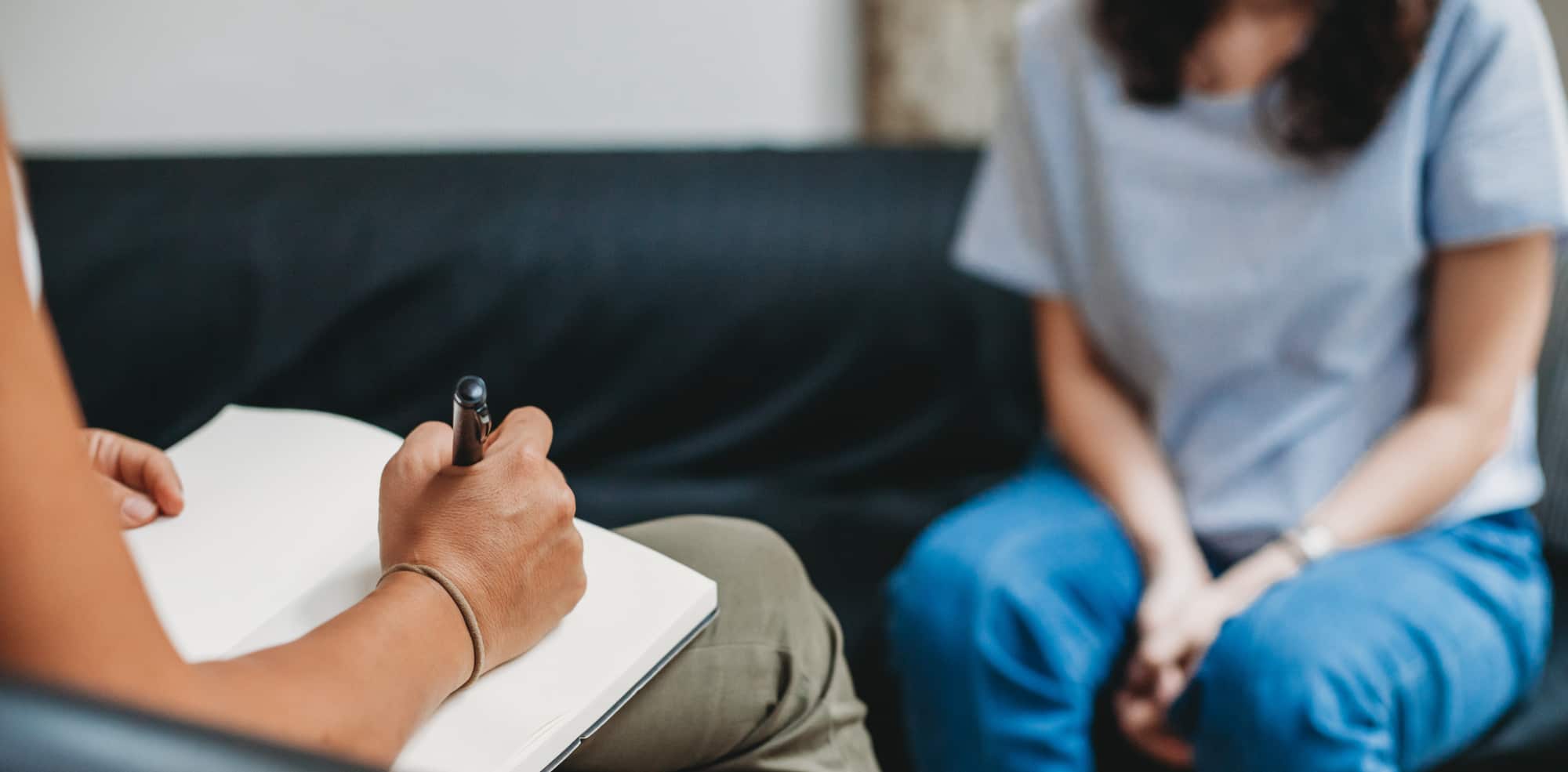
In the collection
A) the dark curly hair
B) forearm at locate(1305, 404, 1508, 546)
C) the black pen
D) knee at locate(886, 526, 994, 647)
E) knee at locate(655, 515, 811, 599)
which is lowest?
knee at locate(886, 526, 994, 647)

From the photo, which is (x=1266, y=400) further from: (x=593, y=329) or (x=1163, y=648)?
(x=593, y=329)

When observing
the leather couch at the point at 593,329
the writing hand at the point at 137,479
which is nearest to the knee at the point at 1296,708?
the leather couch at the point at 593,329

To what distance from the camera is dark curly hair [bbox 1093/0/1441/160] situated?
0.73 m

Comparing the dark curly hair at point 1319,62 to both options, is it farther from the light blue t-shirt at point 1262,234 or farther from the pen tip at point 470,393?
the pen tip at point 470,393

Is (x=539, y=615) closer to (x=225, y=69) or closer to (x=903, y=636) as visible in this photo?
(x=903, y=636)

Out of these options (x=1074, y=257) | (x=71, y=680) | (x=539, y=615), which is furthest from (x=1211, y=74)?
(x=71, y=680)

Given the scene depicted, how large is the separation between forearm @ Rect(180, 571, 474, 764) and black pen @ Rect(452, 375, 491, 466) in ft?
0.14

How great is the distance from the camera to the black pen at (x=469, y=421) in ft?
Result: 1.14

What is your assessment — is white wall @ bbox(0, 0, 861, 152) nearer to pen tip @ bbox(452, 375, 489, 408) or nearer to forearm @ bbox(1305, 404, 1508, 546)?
pen tip @ bbox(452, 375, 489, 408)

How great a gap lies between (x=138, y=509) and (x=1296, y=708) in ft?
1.84

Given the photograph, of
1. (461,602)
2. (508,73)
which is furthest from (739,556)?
(508,73)

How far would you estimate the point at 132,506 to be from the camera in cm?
38

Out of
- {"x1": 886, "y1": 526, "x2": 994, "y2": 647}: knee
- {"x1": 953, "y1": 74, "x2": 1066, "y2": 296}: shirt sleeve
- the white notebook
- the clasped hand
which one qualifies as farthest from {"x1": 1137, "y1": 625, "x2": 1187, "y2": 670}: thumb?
the white notebook

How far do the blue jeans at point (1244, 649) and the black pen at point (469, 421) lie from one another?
0.35 m
